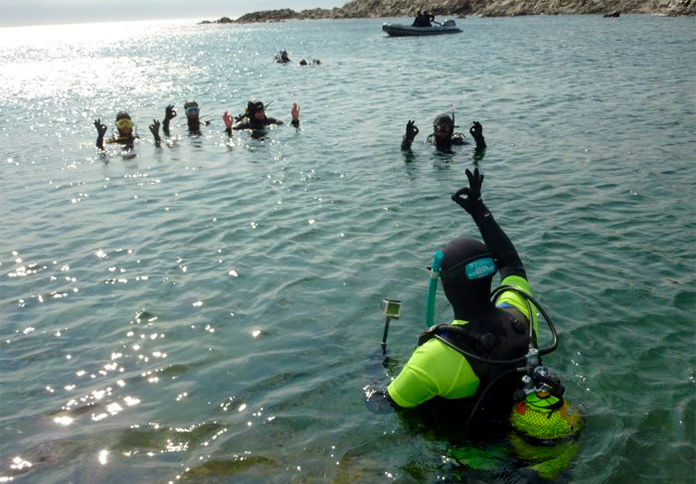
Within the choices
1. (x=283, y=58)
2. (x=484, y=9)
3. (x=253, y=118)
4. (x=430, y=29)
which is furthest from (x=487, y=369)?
(x=484, y=9)

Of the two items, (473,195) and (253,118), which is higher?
(473,195)

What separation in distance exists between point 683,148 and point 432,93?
1231cm

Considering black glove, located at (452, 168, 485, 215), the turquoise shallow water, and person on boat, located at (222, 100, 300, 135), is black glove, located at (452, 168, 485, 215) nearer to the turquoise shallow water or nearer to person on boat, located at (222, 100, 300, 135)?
the turquoise shallow water

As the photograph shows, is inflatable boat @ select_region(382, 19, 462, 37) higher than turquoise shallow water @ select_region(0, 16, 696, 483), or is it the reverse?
inflatable boat @ select_region(382, 19, 462, 37)

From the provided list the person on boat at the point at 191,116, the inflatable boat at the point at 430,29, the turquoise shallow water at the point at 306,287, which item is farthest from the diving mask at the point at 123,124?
the inflatable boat at the point at 430,29

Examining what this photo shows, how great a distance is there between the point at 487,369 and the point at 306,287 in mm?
4286

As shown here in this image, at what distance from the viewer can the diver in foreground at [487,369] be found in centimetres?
451

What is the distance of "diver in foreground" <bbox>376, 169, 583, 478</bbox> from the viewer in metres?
4.51

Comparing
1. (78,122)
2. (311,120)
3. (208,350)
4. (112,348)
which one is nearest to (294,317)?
(208,350)

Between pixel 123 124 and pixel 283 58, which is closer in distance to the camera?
pixel 123 124

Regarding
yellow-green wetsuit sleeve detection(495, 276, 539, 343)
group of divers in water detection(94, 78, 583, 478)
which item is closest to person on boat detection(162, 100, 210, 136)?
yellow-green wetsuit sleeve detection(495, 276, 539, 343)

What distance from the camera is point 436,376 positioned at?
459cm

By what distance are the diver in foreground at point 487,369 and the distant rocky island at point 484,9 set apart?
67.9 meters

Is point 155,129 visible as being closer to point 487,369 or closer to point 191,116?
point 191,116
